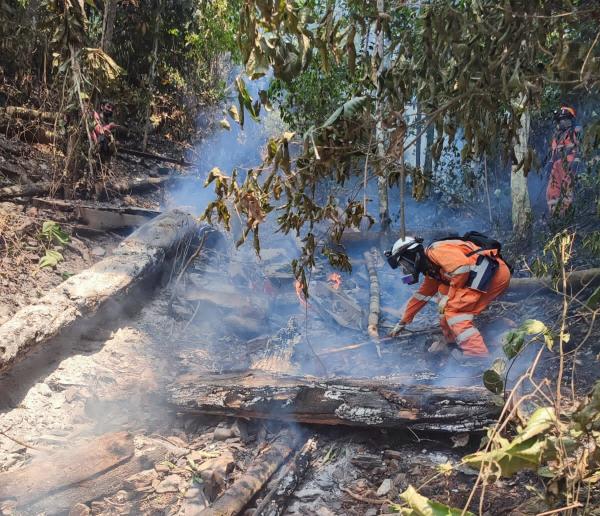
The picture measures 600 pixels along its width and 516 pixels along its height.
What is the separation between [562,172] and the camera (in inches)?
293

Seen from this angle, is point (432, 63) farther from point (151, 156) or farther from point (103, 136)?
point (151, 156)

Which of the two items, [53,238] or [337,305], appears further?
[337,305]

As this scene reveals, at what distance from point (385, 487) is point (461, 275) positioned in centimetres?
234

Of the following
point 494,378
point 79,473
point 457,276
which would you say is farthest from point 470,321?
point 79,473

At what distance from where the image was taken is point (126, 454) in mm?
3520

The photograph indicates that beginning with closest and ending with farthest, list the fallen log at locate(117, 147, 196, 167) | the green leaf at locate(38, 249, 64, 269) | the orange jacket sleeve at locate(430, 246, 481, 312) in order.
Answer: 1. the orange jacket sleeve at locate(430, 246, 481, 312)
2. the green leaf at locate(38, 249, 64, 269)
3. the fallen log at locate(117, 147, 196, 167)

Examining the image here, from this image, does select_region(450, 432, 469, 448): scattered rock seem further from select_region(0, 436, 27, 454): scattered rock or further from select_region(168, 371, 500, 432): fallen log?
select_region(0, 436, 27, 454): scattered rock

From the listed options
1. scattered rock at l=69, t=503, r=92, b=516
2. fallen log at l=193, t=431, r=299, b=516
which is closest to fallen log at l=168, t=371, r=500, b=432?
fallen log at l=193, t=431, r=299, b=516

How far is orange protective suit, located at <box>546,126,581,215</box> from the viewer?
6.73 meters

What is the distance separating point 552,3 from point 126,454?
357cm

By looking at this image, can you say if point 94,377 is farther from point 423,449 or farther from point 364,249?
point 364,249

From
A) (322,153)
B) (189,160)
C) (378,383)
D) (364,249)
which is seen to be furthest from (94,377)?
(189,160)

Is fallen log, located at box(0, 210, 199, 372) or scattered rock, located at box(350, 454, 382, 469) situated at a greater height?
fallen log, located at box(0, 210, 199, 372)

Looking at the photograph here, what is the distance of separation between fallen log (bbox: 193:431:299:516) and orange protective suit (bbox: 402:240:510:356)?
6.47ft
